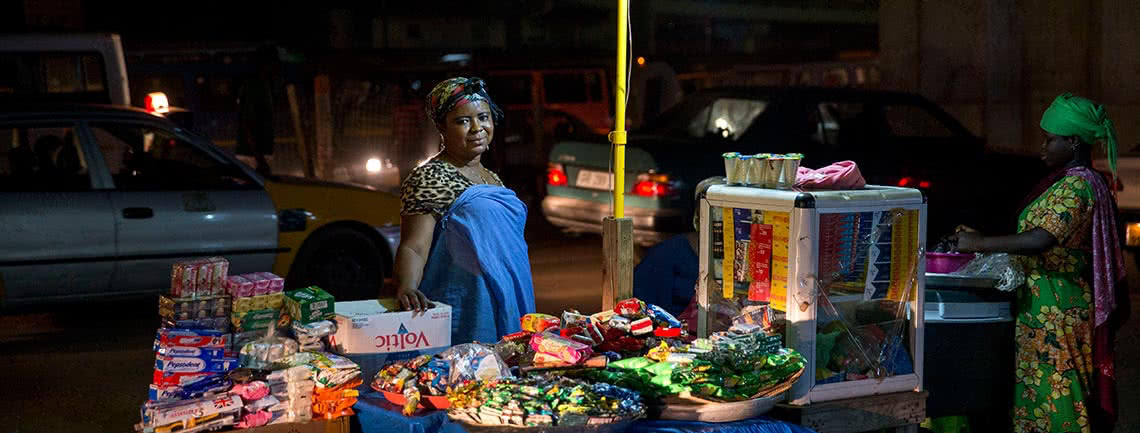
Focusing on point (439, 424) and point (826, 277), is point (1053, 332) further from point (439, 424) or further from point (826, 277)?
point (439, 424)

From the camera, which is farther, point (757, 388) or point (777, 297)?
point (777, 297)

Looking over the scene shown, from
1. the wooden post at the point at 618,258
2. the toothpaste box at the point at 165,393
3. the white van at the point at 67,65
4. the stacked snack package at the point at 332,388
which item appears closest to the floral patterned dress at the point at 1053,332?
the wooden post at the point at 618,258

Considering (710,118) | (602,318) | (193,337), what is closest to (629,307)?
(602,318)

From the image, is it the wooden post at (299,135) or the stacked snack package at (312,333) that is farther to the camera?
the wooden post at (299,135)

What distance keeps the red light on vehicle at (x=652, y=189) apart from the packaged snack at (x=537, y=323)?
6662 mm

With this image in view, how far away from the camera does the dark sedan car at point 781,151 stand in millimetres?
10812

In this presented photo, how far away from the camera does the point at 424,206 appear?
173 inches

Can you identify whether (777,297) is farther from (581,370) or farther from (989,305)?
(989,305)

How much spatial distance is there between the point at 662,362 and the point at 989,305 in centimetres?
169

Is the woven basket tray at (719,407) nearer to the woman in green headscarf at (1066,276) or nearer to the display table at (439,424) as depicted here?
the display table at (439,424)

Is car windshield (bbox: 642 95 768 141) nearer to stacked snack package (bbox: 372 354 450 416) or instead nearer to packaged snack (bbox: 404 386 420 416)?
stacked snack package (bbox: 372 354 450 416)

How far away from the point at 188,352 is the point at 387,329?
0.65 meters

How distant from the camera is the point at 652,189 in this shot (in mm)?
10797

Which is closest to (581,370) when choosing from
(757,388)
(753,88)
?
(757,388)
